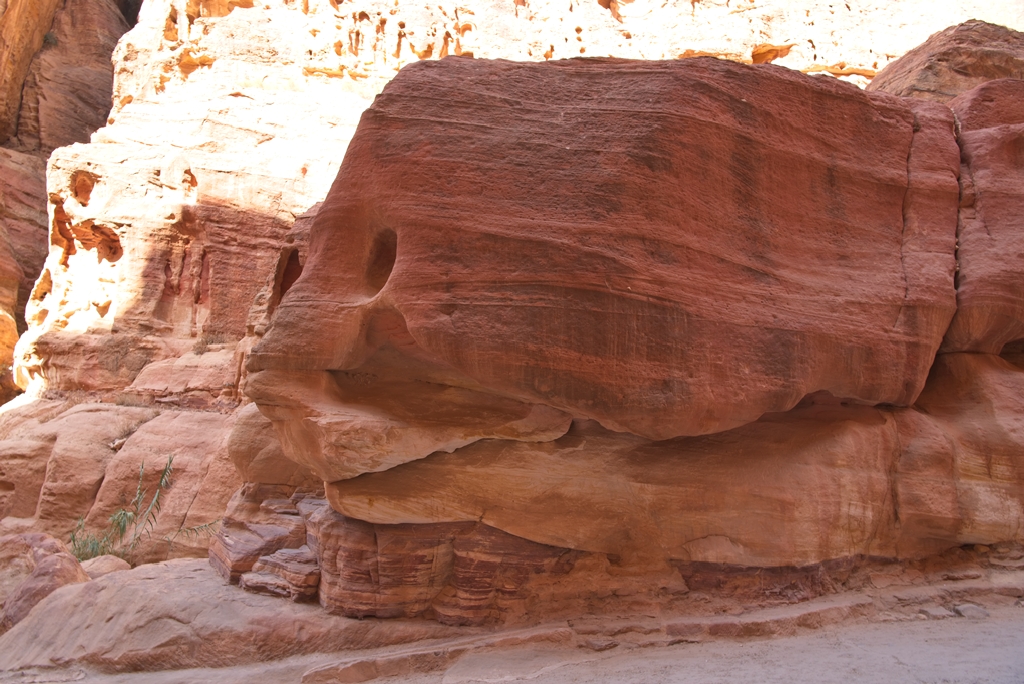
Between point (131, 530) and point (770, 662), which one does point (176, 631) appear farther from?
point (131, 530)

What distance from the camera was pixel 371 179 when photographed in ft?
12.2

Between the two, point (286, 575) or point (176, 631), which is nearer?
point (176, 631)

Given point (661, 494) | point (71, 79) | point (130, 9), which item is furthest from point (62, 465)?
point (130, 9)

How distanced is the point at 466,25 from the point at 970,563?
48.8 ft

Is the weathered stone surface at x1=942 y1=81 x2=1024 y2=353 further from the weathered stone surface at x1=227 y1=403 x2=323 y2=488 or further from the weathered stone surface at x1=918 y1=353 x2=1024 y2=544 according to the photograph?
the weathered stone surface at x1=227 y1=403 x2=323 y2=488

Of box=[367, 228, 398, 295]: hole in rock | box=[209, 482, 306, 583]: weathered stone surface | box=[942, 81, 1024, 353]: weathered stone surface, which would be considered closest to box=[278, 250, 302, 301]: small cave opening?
box=[209, 482, 306, 583]: weathered stone surface

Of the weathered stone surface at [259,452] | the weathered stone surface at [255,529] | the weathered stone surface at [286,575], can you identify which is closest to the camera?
the weathered stone surface at [286,575]

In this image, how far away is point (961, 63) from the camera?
593 cm

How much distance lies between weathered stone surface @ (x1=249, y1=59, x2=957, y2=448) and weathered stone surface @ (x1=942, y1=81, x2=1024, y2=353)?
205 mm

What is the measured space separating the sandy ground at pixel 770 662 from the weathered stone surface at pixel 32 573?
3.20ft

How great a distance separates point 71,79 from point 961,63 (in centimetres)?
1841

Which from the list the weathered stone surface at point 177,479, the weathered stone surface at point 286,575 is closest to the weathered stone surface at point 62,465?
the weathered stone surface at point 177,479

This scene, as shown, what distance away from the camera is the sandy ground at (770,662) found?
3006 millimetres

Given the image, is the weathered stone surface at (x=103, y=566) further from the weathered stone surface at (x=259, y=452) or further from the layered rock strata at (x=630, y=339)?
the layered rock strata at (x=630, y=339)
